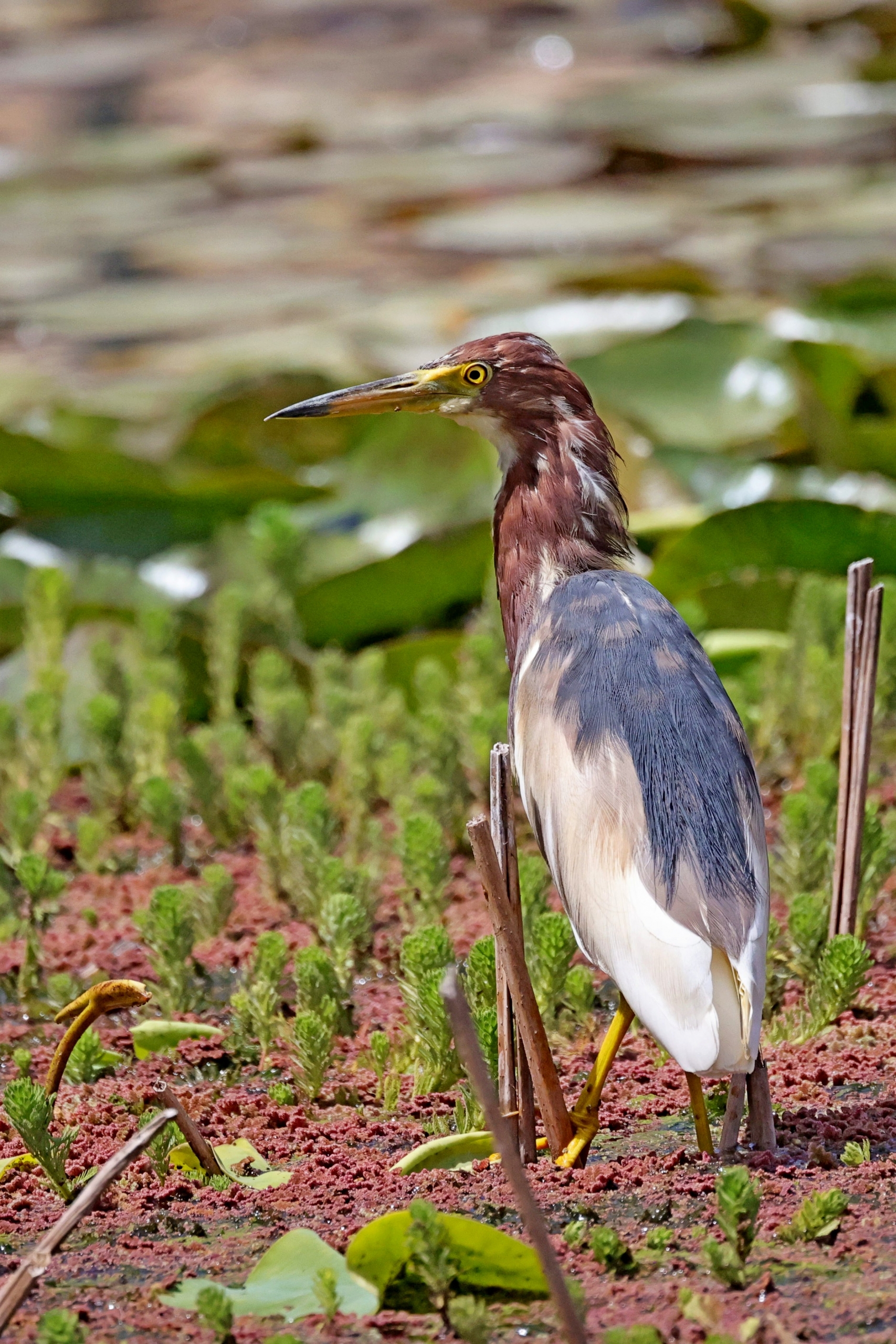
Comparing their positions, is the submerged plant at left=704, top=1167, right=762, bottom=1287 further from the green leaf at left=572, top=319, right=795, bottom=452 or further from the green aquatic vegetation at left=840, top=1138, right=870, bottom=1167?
the green leaf at left=572, top=319, right=795, bottom=452

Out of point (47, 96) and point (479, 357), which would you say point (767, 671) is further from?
point (47, 96)

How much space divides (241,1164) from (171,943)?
746mm

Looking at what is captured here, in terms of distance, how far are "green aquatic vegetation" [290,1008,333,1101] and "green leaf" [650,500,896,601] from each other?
8.06 feet

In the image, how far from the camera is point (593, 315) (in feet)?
22.1

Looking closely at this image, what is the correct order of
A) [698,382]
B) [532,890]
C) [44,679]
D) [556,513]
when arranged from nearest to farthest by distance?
[556,513]
[532,890]
[44,679]
[698,382]

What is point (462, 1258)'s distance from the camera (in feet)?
6.74

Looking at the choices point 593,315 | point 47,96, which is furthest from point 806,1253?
point 47,96

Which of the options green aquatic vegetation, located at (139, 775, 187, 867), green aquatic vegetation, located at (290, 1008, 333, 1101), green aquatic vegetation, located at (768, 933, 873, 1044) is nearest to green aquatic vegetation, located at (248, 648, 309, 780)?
green aquatic vegetation, located at (139, 775, 187, 867)

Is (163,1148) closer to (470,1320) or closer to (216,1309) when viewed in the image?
(216,1309)

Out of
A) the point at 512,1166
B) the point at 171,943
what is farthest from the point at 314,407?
the point at 512,1166

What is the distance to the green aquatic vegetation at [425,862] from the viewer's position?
11.3 ft

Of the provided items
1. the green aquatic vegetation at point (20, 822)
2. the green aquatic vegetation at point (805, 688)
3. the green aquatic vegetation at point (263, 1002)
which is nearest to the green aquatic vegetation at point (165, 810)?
the green aquatic vegetation at point (20, 822)

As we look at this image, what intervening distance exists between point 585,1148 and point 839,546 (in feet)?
9.68

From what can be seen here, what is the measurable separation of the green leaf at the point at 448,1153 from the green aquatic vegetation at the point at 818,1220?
504 mm
